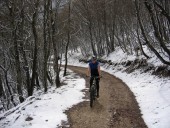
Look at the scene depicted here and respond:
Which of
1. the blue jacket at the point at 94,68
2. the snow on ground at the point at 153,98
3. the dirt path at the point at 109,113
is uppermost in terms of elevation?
the blue jacket at the point at 94,68

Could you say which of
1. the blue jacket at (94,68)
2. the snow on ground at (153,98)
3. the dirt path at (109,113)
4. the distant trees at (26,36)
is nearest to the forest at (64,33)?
the distant trees at (26,36)

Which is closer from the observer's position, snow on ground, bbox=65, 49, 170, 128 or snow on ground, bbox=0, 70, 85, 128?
snow on ground, bbox=65, 49, 170, 128

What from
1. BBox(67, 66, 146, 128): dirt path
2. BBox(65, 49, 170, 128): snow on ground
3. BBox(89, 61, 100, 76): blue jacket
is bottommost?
BBox(67, 66, 146, 128): dirt path

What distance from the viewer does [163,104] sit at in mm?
11953

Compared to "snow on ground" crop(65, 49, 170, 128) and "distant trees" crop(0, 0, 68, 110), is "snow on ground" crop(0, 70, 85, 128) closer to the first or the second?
"snow on ground" crop(65, 49, 170, 128)

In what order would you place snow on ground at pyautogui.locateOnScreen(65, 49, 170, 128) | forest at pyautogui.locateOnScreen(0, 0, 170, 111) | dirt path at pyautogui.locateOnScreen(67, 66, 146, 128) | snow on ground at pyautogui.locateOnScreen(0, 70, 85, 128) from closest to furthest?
snow on ground at pyautogui.locateOnScreen(65, 49, 170, 128)
dirt path at pyautogui.locateOnScreen(67, 66, 146, 128)
snow on ground at pyautogui.locateOnScreen(0, 70, 85, 128)
forest at pyautogui.locateOnScreen(0, 0, 170, 111)

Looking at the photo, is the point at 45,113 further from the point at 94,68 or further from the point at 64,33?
the point at 64,33

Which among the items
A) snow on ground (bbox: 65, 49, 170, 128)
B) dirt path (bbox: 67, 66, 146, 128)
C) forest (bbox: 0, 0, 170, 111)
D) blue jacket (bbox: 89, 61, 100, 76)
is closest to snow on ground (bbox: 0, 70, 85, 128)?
dirt path (bbox: 67, 66, 146, 128)

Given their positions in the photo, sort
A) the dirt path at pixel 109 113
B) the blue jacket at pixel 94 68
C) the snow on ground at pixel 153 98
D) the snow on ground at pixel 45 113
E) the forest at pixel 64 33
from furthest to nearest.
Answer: the forest at pixel 64 33 < the blue jacket at pixel 94 68 < the snow on ground at pixel 45 113 < the dirt path at pixel 109 113 < the snow on ground at pixel 153 98

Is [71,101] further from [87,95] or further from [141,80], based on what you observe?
[141,80]

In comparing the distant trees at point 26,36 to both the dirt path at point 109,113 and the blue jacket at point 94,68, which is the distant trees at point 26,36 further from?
the blue jacket at point 94,68

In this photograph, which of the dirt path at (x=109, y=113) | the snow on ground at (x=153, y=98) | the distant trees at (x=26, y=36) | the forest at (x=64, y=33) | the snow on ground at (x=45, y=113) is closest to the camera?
the snow on ground at (x=153, y=98)

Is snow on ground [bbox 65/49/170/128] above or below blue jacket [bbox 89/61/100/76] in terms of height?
below

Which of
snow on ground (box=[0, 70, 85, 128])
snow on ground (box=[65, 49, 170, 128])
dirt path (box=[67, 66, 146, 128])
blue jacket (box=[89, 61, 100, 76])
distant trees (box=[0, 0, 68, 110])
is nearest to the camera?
snow on ground (box=[65, 49, 170, 128])
